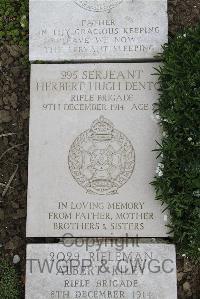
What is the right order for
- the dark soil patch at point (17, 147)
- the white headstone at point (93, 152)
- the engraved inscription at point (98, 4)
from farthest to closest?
the engraved inscription at point (98, 4) → the dark soil patch at point (17, 147) → the white headstone at point (93, 152)

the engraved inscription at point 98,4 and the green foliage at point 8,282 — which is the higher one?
the engraved inscription at point 98,4

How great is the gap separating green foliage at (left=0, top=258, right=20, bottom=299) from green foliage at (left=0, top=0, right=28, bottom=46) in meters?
2.05

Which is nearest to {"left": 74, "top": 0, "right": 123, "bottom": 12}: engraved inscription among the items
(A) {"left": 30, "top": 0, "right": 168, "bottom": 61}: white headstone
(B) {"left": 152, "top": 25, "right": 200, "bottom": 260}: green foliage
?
(A) {"left": 30, "top": 0, "right": 168, "bottom": 61}: white headstone

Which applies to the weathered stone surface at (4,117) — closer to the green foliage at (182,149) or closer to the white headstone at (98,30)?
the white headstone at (98,30)

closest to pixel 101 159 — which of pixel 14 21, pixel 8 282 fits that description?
pixel 8 282

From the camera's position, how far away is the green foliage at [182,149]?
4090 mm

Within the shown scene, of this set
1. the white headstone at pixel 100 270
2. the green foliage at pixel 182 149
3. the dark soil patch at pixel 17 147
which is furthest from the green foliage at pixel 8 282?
the green foliage at pixel 182 149

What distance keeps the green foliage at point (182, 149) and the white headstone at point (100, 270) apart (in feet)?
0.76

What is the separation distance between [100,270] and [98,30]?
2.10 metres

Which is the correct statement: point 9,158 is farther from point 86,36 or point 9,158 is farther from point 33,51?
point 86,36

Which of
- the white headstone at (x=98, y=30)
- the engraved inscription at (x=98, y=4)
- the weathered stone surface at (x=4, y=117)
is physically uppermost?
the engraved inscription at (x=98, y=4)

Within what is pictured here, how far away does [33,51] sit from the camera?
4.52 metres

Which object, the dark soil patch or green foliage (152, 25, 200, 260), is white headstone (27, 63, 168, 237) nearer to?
green foliage (152, 25, 200, 260)

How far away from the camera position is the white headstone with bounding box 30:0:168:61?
14.6 ft
